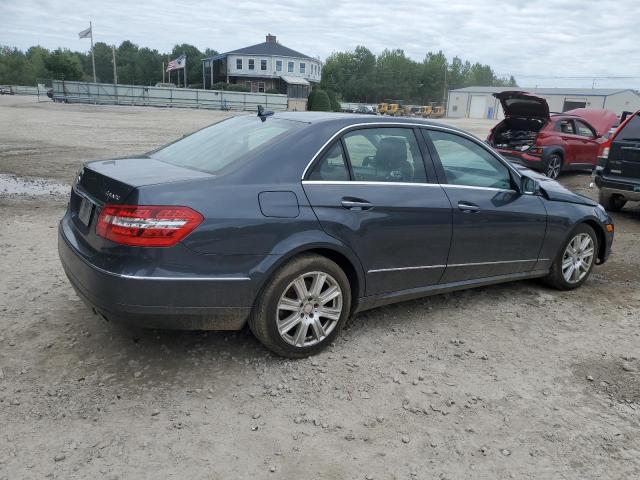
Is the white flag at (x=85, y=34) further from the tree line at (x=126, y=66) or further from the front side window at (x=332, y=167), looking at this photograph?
the front side window at (x=332, y=167)

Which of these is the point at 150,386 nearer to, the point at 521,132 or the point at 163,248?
the point at 163,248

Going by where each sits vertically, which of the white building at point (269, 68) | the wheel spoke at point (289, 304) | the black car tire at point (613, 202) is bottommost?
the black car tire at point (613, 202)

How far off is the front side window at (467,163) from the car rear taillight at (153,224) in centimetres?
216

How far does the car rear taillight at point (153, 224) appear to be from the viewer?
10.2 feet

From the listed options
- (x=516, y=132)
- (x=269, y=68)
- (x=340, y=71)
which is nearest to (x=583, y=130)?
(x=516, y=132)

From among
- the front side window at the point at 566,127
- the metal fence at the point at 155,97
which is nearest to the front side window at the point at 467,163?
the front side window at the point at 566,127

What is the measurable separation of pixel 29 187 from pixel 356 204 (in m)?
7.69

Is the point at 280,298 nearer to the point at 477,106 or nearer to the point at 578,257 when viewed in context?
the point at 578,257

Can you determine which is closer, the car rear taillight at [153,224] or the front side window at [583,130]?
the car rear taillight at [153,224]

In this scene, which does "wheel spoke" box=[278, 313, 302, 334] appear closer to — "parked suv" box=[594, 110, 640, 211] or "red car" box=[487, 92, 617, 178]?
"parked suv" box=[594, 110, 640, 211]

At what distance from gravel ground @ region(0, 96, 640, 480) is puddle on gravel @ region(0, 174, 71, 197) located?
4.47 m

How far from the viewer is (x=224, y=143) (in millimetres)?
4035

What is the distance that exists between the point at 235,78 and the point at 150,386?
7989 centimetres

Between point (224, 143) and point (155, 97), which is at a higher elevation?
point (224, 143)
